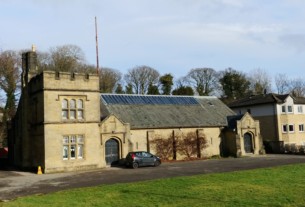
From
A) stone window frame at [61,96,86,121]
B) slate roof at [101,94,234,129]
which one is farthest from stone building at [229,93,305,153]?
stone window frame at [61,96,86,121]

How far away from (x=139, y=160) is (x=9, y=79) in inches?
1148

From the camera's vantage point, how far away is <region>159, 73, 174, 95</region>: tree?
79.3 metres

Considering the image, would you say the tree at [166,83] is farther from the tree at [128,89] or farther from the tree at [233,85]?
the tree at [233,85]

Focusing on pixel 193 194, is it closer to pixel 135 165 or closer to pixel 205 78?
pixel 135 165

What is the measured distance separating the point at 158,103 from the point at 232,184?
26469 millimetres

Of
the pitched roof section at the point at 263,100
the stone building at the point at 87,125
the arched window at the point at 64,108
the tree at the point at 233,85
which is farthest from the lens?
the tree at the point at 233,85

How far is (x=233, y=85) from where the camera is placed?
3371 inches

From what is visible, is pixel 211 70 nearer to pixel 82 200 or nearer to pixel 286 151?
pixel 286 151

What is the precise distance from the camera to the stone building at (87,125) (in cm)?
3328

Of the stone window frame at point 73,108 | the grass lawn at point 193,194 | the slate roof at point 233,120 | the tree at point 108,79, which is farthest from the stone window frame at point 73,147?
the tree at point 108,79

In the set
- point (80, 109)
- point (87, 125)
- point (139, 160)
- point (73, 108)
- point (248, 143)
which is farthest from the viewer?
point (248, 143)

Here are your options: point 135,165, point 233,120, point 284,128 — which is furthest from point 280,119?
point 135,165

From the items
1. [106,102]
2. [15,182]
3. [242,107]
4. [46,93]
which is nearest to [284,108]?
[242,107]

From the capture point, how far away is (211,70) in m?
86.7
